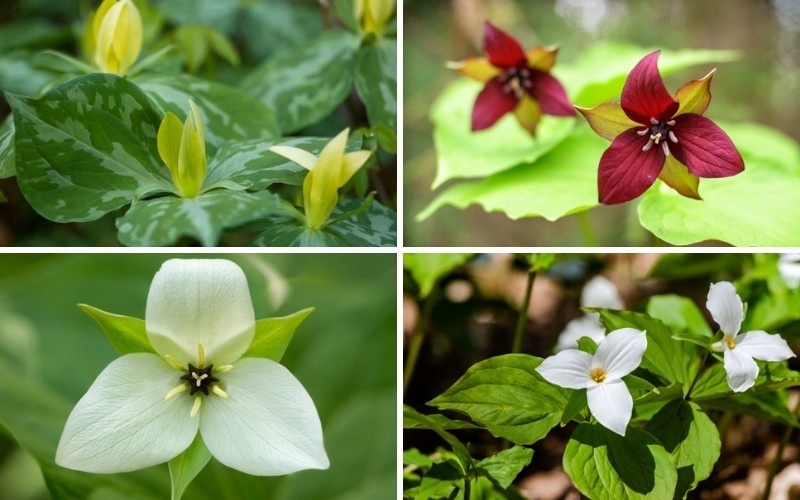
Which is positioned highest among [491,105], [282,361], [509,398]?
[491,105]

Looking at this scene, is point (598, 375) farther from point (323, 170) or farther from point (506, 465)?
point (323, 170)

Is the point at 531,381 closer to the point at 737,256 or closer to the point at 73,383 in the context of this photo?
the point at 737,256

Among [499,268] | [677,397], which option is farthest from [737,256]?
[499,268]

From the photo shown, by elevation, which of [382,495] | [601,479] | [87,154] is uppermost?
[87,154]

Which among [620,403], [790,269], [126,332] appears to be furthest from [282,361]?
[790,269]

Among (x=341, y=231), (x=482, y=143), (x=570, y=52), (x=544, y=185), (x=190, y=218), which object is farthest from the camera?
(x=570, y=52)
